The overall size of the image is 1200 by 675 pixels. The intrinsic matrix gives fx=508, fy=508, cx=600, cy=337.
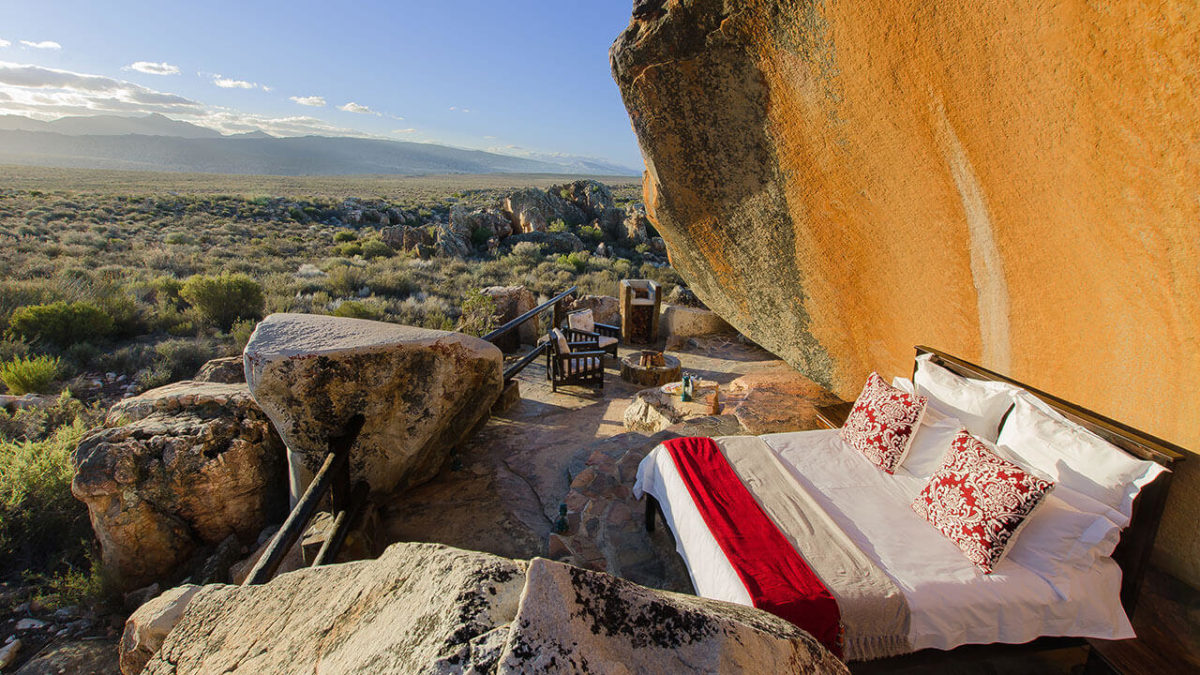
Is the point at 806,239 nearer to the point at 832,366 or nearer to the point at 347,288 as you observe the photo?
the point at 832,366

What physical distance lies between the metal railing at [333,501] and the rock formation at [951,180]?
4.17m

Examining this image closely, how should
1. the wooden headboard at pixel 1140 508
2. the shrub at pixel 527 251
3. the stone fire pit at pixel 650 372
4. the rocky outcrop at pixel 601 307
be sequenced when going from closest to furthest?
the wooden headboard at pixel 1140 508
the stone fire pit at pixel 650 372
the rocky outcrop at pixel 601 307
the shrub at pixel 527 251

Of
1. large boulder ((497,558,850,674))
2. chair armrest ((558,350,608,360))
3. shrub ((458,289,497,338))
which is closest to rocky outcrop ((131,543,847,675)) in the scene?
large boulder ((497,558,850,674))

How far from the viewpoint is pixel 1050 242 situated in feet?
10.3

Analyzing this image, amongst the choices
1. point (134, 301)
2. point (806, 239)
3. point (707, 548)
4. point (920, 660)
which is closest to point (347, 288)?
point (134, 301)

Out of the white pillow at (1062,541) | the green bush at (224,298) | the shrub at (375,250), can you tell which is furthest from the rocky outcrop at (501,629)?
the shrub at (375,250)

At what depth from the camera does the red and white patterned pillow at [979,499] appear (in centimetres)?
270

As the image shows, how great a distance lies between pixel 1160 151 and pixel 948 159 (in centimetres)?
119

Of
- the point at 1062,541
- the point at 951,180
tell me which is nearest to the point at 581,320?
the point at 951,180

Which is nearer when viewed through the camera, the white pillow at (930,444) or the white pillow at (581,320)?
the white pillow at (930,444)

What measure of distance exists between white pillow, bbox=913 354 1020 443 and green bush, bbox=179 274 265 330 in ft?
34.9

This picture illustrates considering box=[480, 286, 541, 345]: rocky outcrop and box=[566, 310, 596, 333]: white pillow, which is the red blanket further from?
box=[480, 286, 541, 345]: rocky outcrop

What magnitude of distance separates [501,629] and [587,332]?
7579 mm

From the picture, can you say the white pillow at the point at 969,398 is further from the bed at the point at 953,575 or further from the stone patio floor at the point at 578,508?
the stone patio floor at the point at 578,508
